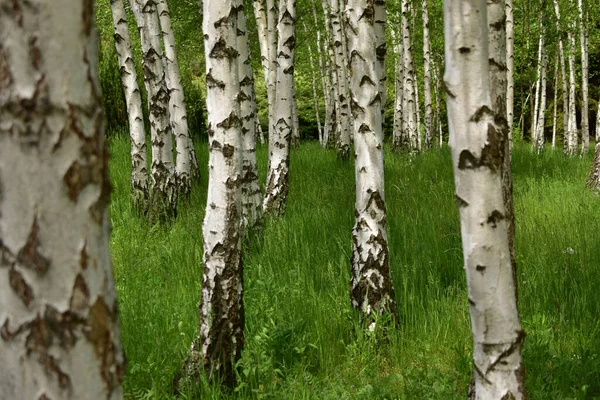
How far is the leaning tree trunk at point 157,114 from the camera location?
7602 millimetres

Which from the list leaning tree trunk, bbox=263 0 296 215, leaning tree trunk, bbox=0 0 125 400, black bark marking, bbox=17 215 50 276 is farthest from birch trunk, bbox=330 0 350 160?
black bark marking, bbox=17 215 50 276

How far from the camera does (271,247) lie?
5.41m

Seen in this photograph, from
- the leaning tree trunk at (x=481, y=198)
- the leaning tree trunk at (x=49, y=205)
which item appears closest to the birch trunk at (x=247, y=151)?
the leaning tree trunk at (x=481, y=198)

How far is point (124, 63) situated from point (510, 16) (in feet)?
27.2

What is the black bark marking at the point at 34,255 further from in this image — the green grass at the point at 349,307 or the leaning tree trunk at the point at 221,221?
the leaning tree trunk at the point at 221,221

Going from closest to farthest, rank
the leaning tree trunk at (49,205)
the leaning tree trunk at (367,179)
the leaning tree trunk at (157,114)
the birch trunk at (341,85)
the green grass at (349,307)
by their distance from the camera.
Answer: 1. the leaning tree trunk at (49,205)
2. the green grass at (349,307)
3. the leaning tree trunk at (367,179)
4. the leaning tree trunk at (157,114)
5. the birch trunk at (341,85)

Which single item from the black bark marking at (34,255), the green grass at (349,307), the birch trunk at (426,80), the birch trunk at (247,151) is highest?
the birch trunk at (426,80)

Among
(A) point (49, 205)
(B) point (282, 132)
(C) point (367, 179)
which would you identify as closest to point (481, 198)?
(A) point (49, 205)

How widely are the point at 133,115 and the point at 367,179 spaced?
4805 millimetres

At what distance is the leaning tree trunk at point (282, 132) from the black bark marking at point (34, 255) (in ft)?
19.4

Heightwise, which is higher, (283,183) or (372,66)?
(372,66)

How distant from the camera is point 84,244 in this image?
3.88 ft

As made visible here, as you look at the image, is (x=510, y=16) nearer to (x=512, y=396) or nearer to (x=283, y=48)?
(x=283, y=48)

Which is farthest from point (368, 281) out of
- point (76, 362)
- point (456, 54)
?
point (76, 362)
